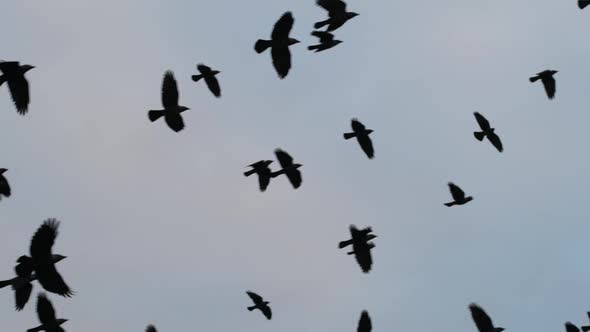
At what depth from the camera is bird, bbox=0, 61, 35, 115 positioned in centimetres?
2394

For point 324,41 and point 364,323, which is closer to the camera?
point 364,323

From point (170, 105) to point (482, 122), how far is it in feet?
30.1

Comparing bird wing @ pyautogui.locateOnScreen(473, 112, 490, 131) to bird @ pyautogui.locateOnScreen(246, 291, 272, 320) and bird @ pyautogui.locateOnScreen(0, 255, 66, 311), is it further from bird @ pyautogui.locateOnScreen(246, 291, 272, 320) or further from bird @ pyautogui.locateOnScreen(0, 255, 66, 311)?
bird @ pyautogui.locateOnScreen(0, 255, 66, 311)

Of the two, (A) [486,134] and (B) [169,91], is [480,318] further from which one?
(B) [169,91]

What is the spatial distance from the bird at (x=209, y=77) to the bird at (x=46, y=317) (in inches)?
305

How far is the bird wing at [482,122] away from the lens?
32.9 m

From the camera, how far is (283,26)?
2852cm

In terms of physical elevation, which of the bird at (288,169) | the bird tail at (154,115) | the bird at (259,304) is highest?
the bird tail at (154,115)

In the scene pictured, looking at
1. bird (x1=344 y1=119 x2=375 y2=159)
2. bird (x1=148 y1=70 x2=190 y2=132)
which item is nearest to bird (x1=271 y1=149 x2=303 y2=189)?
bird (x1=344 y1=119 x2=375 y2=159)

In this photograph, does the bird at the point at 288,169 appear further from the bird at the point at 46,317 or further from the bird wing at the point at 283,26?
the bird at the point at 46,317

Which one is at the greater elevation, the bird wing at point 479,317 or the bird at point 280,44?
the bird at point 280,44

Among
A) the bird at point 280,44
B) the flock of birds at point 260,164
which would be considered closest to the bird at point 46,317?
the flock of birds at point 260,164

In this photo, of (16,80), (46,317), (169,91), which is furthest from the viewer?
(169,91)

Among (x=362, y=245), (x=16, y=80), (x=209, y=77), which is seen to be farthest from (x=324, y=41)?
(x=16, y=80)
